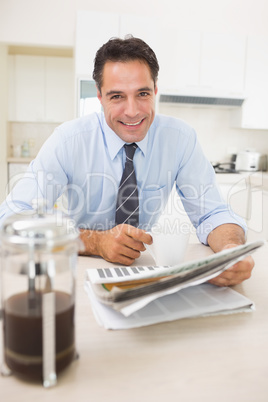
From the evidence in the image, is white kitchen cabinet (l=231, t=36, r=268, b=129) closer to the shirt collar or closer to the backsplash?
the backsplash

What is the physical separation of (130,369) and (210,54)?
3.62 metres

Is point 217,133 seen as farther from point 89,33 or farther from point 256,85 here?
point 89,33

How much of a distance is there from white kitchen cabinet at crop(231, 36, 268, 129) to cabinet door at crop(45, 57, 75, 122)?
2.52 meters

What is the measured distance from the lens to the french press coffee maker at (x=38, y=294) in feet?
1.51

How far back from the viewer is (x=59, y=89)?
5.25 m

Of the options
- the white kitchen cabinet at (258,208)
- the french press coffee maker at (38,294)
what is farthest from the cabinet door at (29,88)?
the french press coffee maker at (38,294)

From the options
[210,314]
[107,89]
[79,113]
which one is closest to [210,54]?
[79,113]

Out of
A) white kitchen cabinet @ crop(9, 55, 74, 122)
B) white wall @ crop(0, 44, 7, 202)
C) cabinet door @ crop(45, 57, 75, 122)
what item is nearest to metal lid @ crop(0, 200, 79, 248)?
white wall @ crop(0, 44, 7, 202)

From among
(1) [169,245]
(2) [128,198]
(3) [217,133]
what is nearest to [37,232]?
(1) [169,245]

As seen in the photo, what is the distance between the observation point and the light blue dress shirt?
4.75 feet

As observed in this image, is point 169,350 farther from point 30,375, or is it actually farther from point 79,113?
point 79,113

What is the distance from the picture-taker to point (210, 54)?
362 cm

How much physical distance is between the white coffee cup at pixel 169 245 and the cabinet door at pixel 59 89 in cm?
458

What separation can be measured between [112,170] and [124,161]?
6 cm
